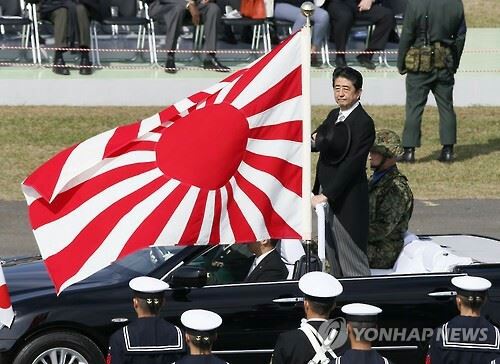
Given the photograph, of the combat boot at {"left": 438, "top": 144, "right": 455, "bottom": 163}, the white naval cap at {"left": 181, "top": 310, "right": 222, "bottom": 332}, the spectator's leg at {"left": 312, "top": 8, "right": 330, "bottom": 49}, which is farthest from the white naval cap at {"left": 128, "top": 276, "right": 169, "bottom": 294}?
the spectator's leg at {"left": 312, "top": 8, "right": 330, "bottom": 49}

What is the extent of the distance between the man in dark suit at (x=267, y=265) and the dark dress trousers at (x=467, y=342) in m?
2.00

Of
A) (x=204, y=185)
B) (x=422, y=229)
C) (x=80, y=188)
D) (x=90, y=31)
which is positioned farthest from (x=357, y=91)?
(x=90, y=31)

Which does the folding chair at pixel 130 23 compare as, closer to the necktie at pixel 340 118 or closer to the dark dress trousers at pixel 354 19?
the dark dress trousers at pixel 354 19

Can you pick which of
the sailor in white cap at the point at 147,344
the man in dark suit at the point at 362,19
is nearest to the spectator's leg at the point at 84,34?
the man in dark suit at the point at 362,19

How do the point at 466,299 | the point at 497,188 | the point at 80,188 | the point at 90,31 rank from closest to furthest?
the point at 466,299 → the point at 80,188 → the point at 497,188 → the point at 90,31

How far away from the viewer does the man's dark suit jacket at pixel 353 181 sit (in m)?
8.66

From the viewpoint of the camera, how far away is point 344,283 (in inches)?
334

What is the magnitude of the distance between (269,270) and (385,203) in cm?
112

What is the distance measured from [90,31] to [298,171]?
1284 cm

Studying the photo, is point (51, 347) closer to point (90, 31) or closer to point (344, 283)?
point (344, 283)

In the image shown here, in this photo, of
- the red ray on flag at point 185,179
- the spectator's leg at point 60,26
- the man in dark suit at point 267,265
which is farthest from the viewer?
the spectator's leg at point 60,26

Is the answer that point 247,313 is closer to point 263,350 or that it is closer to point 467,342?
point 263,350

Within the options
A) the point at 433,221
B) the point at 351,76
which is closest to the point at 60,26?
the point at 433,221

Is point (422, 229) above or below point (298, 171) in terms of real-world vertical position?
below
